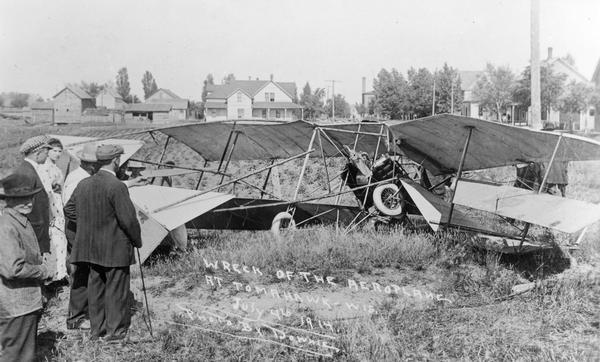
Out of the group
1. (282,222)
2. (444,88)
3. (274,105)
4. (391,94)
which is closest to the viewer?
(282,222)

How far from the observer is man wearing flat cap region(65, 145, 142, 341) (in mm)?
4766

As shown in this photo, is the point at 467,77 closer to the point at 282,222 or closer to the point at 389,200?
the point at 389,200

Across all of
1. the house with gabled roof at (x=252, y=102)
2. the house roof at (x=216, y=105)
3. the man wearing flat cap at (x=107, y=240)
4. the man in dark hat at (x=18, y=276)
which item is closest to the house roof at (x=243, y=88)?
the house with gabled roof at (x=252, y=102)

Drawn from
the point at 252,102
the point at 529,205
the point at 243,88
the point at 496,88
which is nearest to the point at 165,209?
the point at 529,205

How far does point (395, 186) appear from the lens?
9.18 metres

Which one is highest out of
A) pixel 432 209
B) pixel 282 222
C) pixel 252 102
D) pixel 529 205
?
pixel 252 102

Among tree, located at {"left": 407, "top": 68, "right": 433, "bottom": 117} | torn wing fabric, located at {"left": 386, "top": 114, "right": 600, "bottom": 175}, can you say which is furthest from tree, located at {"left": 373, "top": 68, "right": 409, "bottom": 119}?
torn wing fabric, located at {"left": 386, "top": 114, "right": 600, "bottom": 175}

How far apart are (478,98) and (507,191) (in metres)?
47.3

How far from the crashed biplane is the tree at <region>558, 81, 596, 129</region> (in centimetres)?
3573

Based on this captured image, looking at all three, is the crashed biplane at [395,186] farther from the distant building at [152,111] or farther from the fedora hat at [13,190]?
the distant building at [152,111]

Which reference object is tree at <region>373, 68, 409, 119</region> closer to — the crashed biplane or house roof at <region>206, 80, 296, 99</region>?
house roof at <region>206, 80, 296, 99</region>

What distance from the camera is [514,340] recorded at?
198 inches

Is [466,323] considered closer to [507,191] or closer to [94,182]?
[507,191]

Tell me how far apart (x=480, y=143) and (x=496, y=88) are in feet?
148
